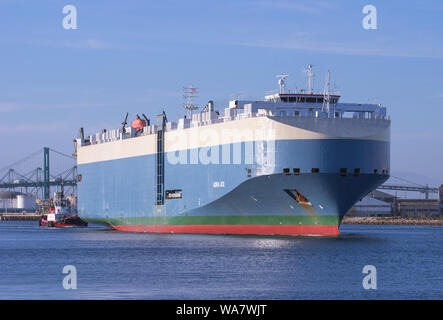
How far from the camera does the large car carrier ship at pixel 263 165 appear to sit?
5356 cm

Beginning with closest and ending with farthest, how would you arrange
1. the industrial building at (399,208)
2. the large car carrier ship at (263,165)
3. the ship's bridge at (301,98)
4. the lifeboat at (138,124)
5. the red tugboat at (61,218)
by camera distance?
the large car carrier ship at (263,165), the ship's bridge at (301,98), the lifeboat at (138,124), the red tugboat at (61,218), the industrial building at (399,208)

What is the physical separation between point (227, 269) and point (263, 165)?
59.2 ft

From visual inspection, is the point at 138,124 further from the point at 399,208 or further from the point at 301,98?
the point at 399,208

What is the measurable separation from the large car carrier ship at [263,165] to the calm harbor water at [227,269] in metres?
2.21

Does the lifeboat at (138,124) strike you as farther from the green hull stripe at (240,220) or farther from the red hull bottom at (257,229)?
the red hull bottom at (257,229)

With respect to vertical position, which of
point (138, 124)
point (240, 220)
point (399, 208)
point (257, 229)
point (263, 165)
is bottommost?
point (399, 208)

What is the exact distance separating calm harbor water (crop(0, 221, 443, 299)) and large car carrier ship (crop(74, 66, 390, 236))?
2.21 metres

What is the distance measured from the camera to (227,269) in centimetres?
3728

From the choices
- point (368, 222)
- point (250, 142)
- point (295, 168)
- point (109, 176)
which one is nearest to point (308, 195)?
point (295, 168)

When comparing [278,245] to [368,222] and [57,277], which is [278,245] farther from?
[368,222]

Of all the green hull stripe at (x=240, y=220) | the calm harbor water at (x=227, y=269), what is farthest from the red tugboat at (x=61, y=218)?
the calm harbor water at (x=227, y=269)

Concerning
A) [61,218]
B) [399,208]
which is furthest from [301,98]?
[399,208]

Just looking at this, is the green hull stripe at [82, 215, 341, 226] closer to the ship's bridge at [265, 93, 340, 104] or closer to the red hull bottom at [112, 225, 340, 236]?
the red hull bottom at [112, 225, 340, 236]

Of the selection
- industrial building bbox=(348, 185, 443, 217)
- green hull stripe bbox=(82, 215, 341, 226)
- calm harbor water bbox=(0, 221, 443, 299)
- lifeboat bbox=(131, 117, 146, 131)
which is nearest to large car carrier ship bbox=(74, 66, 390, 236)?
green hull stripe bbox=(82, 215, 341, 226)
